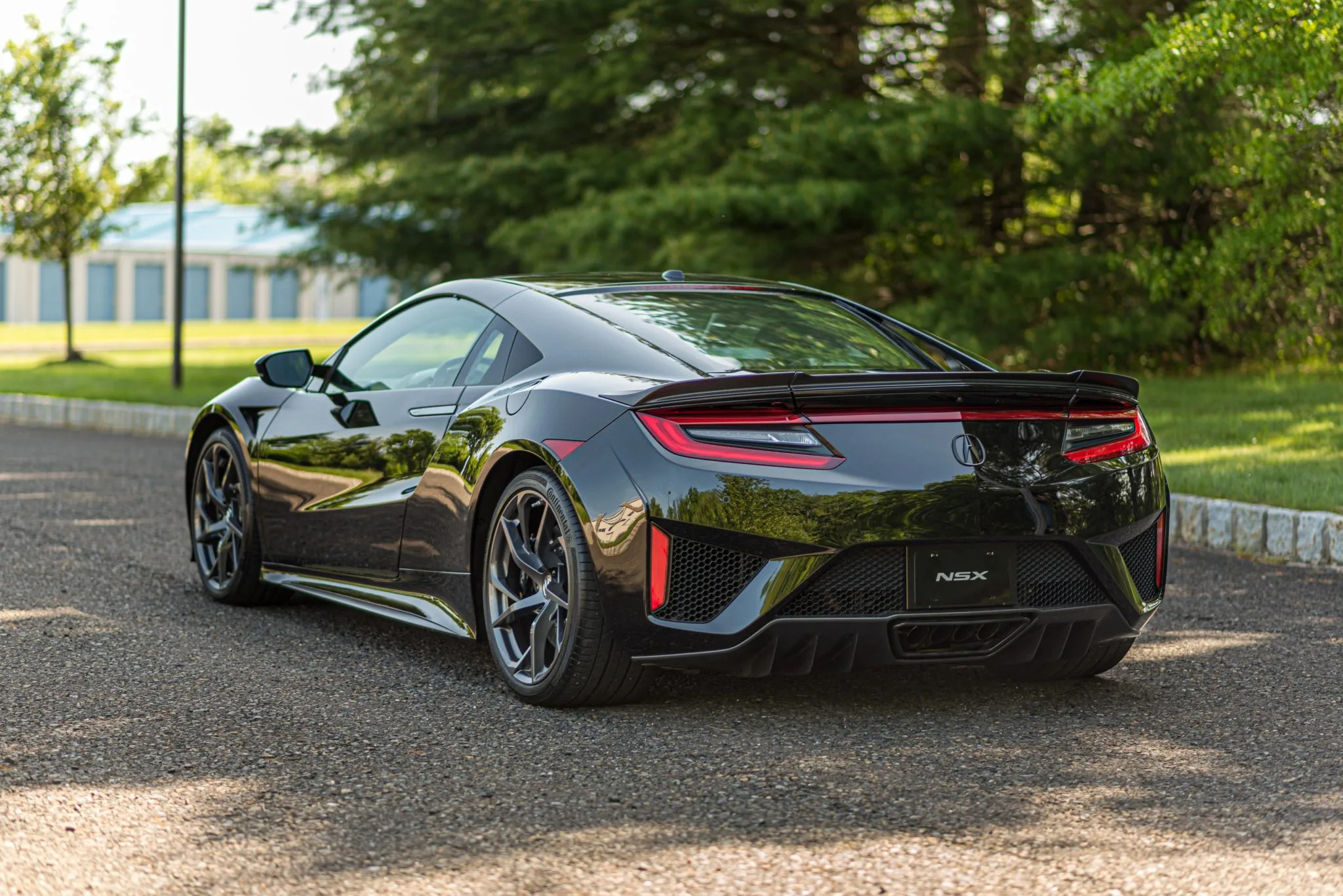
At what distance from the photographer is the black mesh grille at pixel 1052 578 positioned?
414 centimetres

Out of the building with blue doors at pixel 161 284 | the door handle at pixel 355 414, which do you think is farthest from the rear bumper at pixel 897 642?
the building with blue doors at pixel 161 284

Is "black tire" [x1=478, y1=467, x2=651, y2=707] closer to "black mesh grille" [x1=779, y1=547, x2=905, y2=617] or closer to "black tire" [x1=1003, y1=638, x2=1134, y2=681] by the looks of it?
"black mesh grille" [x1=779, y1=547, x2=905, y2=617]

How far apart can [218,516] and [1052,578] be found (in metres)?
3.41

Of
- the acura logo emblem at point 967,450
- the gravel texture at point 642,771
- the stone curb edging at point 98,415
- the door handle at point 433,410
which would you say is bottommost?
the stone curb edging at point 98,415

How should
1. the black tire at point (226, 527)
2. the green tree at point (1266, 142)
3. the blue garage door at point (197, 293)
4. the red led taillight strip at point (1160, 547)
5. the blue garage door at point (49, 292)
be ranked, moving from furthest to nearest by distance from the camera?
the blue garage door at point (197, 293)
the blue garage door at point (49, 292)
the green tree at point (1266, 142)
the black tire at point (226, 527)
the red led taillight strip at point (1160, 547)

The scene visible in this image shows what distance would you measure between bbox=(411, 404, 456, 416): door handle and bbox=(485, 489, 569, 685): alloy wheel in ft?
1.68

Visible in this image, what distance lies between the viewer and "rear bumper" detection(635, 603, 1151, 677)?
4012mm

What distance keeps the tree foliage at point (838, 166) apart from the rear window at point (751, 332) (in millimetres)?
6837

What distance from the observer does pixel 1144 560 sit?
444cm

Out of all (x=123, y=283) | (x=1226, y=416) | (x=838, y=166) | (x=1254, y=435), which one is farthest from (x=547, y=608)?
(x=123, y=283)

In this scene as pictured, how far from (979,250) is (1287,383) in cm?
435

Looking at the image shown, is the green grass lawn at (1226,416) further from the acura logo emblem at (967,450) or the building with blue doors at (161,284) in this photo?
the building with blue doors at (161,284)

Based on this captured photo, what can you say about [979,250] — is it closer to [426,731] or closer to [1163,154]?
[1163,154]

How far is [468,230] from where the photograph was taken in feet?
67.4
